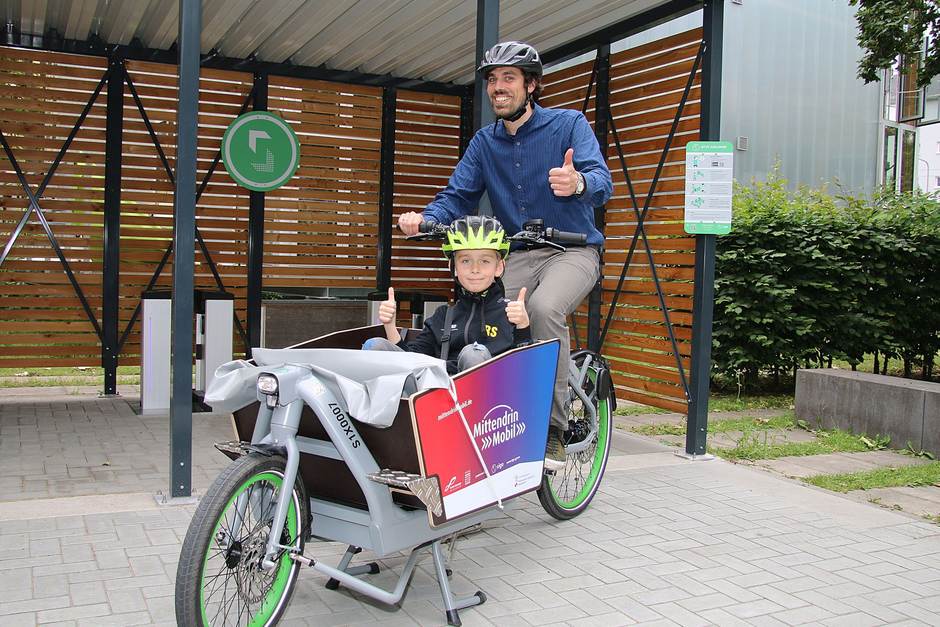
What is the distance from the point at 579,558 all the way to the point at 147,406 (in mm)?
4987

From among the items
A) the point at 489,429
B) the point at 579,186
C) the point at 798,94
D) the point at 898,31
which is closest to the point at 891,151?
the point at 798,94

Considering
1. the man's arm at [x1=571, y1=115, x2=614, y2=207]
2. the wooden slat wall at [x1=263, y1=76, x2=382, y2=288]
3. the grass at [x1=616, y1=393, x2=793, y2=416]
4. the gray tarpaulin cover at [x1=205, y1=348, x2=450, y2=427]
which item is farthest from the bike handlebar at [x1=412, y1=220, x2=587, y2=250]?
the wooden slat wall at [x1=263, y1=76, x2=382, y2=288]

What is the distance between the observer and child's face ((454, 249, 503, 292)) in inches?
151

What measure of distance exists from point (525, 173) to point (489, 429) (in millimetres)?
1672

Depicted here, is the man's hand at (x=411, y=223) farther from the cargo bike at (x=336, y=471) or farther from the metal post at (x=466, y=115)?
the metal post at (x=466, y=115)

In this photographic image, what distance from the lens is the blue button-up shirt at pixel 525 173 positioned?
452 centimetres

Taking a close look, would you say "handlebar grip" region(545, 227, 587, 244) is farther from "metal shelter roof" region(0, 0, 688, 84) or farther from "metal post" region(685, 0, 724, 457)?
"metal shelter roof" region(0, 0, 688, 84)

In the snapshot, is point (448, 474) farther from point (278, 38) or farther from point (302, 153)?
point (302, 153)

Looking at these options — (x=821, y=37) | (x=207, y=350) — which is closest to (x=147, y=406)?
(x=207, y=350)

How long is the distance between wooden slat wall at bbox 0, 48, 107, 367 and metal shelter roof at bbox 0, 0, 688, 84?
38 cm

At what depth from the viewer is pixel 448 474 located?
313 cm

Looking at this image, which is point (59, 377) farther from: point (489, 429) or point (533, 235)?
point (489, 429)

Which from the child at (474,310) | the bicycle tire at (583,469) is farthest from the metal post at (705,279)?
the child at (474,310)

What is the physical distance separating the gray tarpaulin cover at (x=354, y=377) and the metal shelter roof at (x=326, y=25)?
4895mm
